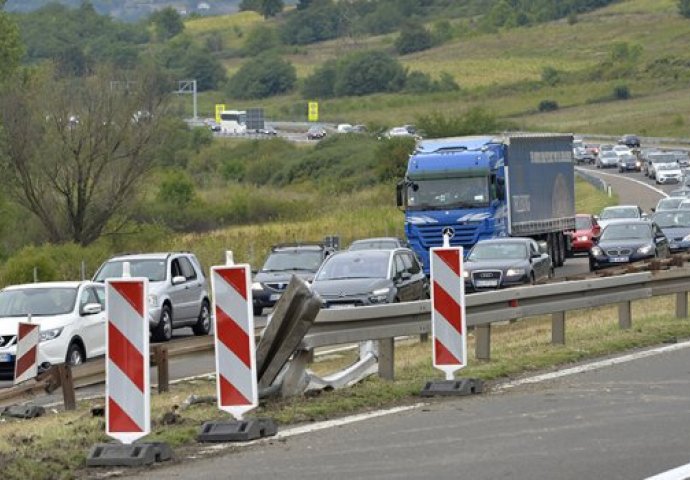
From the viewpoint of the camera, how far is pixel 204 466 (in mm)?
11664

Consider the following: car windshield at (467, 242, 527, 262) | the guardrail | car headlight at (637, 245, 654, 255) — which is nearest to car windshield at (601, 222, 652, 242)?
car headlight at (637, 245, 654, 255)

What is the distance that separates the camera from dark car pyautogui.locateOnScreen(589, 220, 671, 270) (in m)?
38.7

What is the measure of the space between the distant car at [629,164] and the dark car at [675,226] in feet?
194

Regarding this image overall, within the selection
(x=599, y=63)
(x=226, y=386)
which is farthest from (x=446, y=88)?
(x=226, y=386)

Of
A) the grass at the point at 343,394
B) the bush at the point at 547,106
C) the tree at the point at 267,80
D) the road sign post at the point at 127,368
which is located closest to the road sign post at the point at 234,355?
the grass at the point at 343,394

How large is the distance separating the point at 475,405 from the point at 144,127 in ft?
133

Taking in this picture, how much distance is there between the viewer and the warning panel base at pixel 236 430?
41.4ft

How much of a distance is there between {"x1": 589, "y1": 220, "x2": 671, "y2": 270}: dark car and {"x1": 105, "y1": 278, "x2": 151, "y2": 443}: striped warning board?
27591mm

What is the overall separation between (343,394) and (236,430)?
8.62 ft

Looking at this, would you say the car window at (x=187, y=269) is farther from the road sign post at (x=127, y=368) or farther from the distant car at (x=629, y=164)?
the distant car at (x=629, y=164)

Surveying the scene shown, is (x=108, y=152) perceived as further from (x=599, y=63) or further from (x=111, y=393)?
(x=599, y=63)

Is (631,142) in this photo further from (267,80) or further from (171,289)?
(171,289)

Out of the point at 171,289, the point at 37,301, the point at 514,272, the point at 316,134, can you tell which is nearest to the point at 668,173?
the point at 316,134

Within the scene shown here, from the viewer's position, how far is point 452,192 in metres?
40.3
